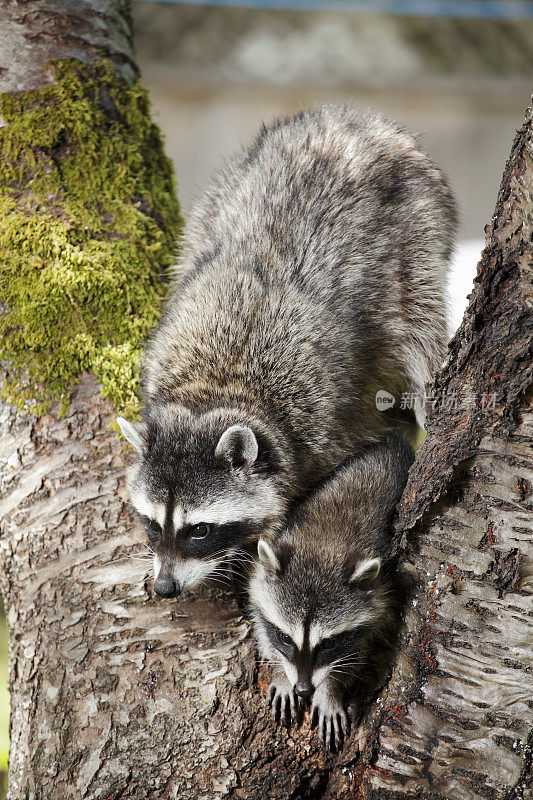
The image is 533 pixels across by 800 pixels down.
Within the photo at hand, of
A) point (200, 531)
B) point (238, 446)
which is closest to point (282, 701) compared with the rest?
point (200, 531)

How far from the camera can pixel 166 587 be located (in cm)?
307

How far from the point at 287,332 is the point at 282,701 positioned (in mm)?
1753

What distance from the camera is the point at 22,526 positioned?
129 inches

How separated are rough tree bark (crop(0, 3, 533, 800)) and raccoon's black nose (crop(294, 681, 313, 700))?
10 cm

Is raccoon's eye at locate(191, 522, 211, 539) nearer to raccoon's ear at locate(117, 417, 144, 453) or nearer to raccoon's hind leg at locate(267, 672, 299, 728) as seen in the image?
raccoon's ear at locate(117, 417, 144, 453)

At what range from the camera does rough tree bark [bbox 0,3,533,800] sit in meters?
2.41

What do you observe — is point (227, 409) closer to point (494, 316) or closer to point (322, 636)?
point (322, 636)

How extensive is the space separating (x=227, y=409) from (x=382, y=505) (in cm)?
89

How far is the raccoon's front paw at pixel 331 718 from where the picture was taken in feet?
9.62

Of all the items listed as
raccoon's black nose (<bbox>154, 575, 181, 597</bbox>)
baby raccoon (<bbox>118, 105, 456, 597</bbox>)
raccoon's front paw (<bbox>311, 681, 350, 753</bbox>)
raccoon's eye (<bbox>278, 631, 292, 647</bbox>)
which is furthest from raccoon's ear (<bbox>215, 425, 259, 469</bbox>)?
raccoon's front paw (<bbox>311, 681, 350, 753</bbox>)

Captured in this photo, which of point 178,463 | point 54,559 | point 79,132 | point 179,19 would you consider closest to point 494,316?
point 178,463

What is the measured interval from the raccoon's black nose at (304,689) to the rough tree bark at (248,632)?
0.34 feet

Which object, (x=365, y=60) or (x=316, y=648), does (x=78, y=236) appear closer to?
(x=316, y=648)

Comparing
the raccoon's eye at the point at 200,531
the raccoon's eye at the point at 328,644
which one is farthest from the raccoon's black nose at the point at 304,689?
the raccoon's eye at the point at 200,531
